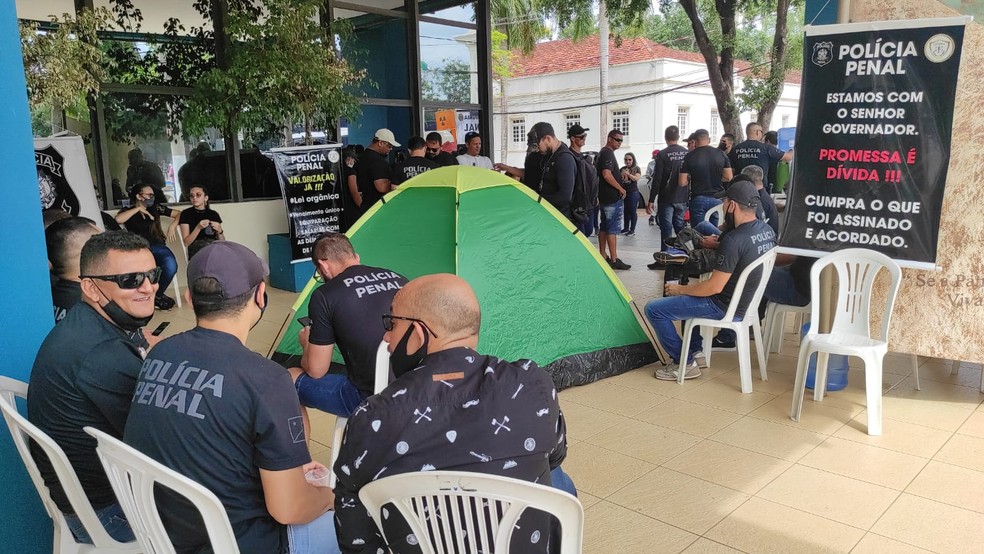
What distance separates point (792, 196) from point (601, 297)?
4.15 feet

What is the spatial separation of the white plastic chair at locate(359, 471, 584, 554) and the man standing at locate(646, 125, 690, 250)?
22.0ft

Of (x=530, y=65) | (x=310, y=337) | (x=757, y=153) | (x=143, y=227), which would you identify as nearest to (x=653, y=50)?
(x=530, y=65)

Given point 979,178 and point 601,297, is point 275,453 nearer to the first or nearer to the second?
point 601,297

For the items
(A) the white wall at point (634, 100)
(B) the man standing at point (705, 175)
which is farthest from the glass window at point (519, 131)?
(B) the man standing at point (705, 175)

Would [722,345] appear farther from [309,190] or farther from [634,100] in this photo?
[634,100]

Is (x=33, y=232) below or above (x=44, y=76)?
below

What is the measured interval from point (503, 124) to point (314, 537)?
2669 cm

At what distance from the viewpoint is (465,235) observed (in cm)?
420

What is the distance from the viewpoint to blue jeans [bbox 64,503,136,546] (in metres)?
1.98

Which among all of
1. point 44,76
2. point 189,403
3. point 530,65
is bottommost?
point 189,403

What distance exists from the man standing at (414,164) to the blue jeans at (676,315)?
3090 mm

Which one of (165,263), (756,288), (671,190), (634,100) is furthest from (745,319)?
(634,100)

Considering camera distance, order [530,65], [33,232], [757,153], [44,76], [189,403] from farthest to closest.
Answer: [530,65] < [757,153] < [44,76] < [33,232] < [189,403]

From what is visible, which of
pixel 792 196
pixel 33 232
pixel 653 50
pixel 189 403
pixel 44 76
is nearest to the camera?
pixel 189 403
